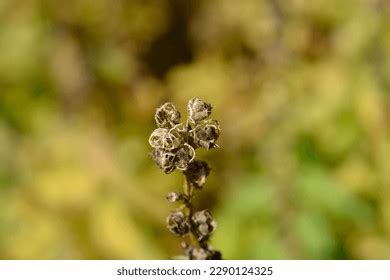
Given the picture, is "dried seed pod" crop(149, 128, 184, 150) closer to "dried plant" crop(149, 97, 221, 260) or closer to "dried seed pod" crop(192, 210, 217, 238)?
"dried plant" crop(149, 97, 221, 260)

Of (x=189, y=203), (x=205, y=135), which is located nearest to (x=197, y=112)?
(x=205, y=135)

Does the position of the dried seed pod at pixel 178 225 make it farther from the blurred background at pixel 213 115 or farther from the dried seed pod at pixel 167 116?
the blurred background at pixel 213 115

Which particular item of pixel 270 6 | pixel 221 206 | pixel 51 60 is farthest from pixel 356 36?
pixel 51 60

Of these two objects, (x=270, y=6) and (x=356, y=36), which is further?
(x=270, y=6)

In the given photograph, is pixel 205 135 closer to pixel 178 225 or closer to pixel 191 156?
pixel 191 156

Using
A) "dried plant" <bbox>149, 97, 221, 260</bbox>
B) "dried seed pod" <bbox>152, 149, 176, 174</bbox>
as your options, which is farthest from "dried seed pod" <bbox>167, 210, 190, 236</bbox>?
"dried seed pod" <bbox>152, 149, 176, 174</bbox>

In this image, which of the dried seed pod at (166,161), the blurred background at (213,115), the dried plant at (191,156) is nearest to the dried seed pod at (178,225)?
the dried plant at (191,156)

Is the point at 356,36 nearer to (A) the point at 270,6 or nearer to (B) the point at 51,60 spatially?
(A) the point at 270,6
